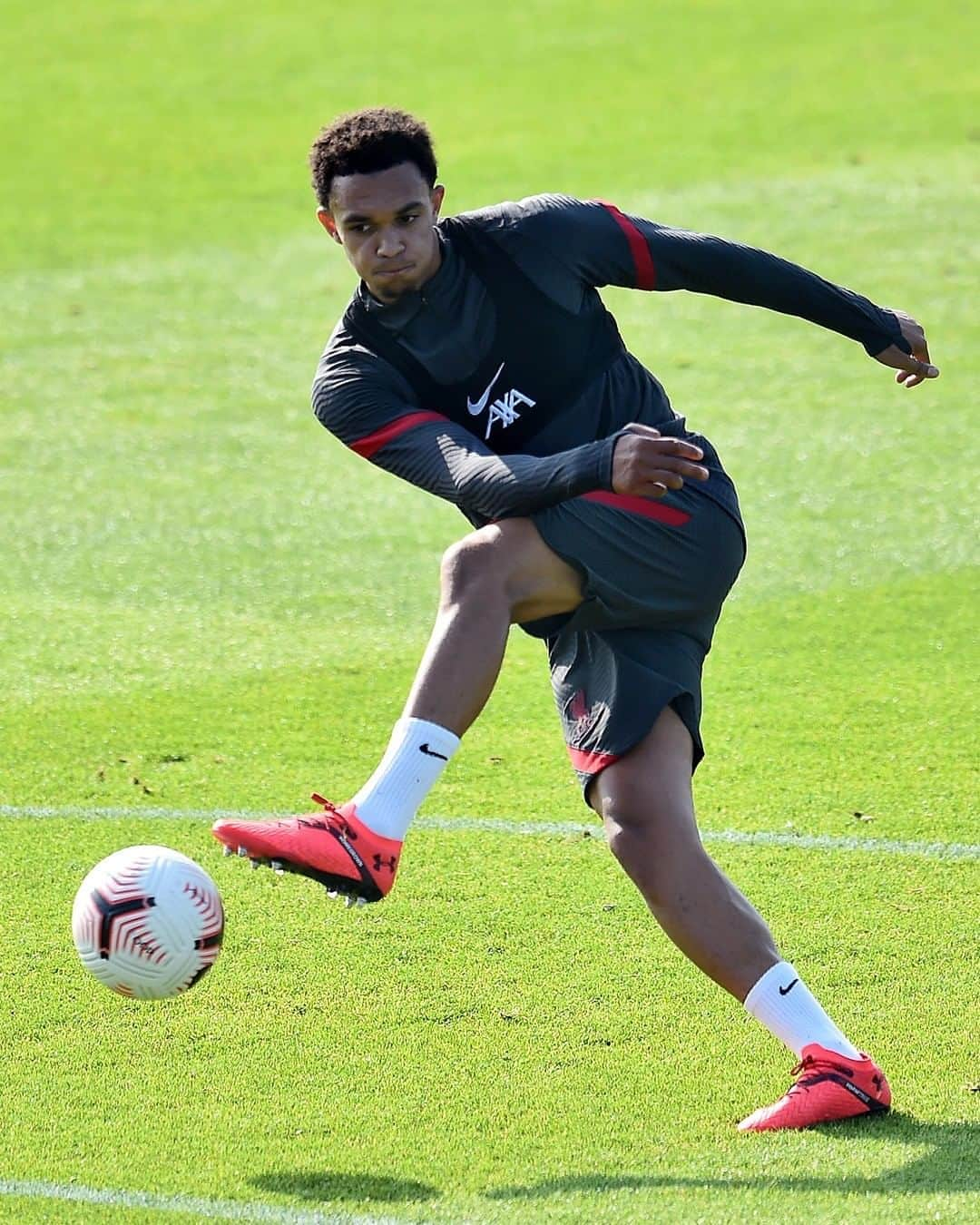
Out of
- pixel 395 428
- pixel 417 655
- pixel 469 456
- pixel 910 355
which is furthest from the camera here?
pixel 417 655

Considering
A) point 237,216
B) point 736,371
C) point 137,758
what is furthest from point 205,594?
point 237,216

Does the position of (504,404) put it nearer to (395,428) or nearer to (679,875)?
(395,428)

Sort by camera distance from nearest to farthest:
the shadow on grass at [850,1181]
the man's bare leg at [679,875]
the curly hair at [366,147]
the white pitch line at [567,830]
Answer: the shadow on grass at [850,1181], the man's bare leg at [679,875], the curly hair at [366,147], the white pitch line at [567,830]

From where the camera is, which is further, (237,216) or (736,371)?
(237,216)

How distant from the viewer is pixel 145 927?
4453 millimetres

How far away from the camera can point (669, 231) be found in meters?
4.99

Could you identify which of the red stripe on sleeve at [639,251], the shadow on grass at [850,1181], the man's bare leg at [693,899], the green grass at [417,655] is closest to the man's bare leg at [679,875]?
the man's bare leg at [693,899]

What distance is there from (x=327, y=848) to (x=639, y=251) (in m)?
1.87

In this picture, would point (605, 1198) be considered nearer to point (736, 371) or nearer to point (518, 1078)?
point (518, 1078)

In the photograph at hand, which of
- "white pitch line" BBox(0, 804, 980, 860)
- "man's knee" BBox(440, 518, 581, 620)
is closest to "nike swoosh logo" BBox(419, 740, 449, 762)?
"man's knee" BBox(440, 518, 581, 620)

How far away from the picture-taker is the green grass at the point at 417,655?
4539 mm

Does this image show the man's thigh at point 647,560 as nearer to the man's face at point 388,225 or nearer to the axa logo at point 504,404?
the axa logo at point 504,404

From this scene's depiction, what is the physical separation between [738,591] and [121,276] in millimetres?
7578

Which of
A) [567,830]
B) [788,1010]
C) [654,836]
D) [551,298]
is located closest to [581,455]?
[551,298]
